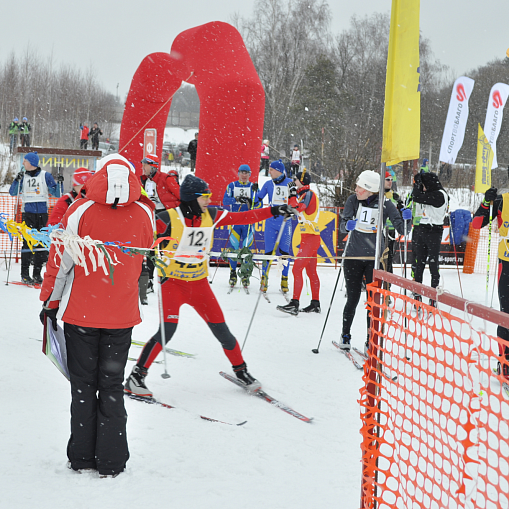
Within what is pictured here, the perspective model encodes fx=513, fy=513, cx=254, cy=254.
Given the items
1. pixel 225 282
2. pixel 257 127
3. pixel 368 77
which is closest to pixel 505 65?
pixel 368 77

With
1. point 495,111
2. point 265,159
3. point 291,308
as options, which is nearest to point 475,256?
point 495,111

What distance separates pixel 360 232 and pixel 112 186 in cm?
325

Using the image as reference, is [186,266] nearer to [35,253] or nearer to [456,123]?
[35,253]

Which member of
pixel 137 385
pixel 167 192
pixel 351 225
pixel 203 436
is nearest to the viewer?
pixel 203 436

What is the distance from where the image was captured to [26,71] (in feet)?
124

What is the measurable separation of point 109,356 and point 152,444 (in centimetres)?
76

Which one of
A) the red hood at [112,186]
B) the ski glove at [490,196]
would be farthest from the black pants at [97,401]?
the ski glove at [490,196]

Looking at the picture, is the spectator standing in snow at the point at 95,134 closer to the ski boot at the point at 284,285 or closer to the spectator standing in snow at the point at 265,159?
the spectator standing in snow at the point at 265,159

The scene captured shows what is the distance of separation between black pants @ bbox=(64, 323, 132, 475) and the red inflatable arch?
307 inches

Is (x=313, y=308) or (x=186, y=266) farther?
(x=313, y=308)

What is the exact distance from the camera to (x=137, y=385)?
12.6ft

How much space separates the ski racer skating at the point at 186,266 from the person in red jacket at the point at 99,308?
3.17ft

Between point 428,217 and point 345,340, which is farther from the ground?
point 428,217

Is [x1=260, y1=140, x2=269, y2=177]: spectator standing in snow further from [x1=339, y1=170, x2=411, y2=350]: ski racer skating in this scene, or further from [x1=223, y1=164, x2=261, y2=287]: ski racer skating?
[x1=339, y1=170, x2=411, y2=350]: ski racer skating
